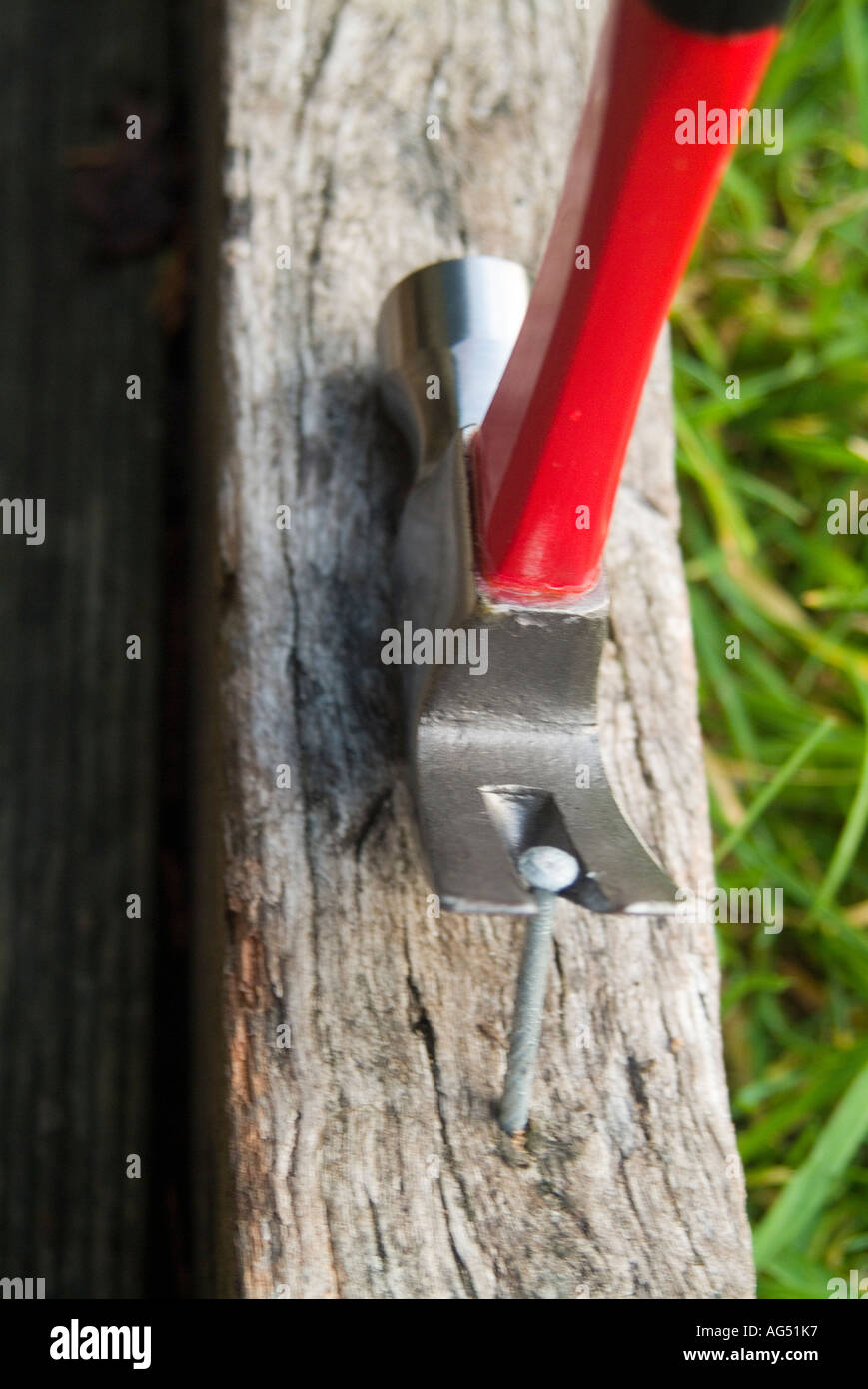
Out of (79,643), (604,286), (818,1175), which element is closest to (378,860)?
(604,286)

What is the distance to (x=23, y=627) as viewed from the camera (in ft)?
4.20

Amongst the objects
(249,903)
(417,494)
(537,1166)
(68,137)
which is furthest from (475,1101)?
(68,137)

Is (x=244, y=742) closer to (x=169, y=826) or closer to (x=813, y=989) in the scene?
(x=169, y=826)

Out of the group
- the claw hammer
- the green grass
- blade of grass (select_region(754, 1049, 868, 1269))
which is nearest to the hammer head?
the claw hammer

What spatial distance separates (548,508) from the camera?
56cm

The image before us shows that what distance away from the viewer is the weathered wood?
626 millimetres

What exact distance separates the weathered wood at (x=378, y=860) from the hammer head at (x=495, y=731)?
9 centimetres

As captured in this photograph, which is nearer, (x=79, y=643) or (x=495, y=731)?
(x=495, y=731)

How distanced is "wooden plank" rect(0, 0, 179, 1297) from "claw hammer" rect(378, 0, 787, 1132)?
58 centimetres

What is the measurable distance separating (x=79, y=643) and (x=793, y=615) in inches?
29.1

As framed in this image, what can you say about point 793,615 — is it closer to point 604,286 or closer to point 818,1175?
point 818,1175

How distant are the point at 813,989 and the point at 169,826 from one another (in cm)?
63

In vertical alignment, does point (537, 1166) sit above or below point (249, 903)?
below

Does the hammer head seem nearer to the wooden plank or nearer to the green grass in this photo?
the green grass
